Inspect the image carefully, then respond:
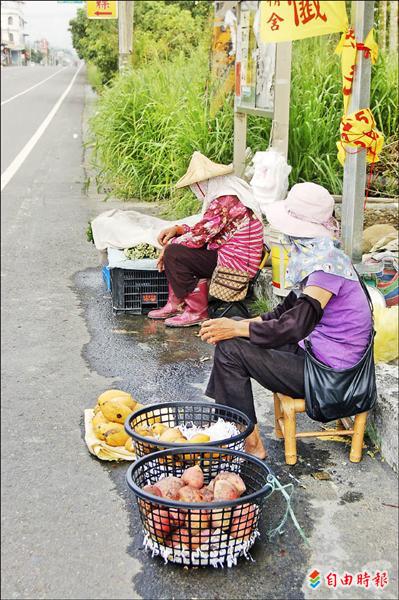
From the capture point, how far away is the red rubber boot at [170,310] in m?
5.79

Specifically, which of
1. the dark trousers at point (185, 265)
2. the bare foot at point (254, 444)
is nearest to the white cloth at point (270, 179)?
the dark trousers at point (185, 265)

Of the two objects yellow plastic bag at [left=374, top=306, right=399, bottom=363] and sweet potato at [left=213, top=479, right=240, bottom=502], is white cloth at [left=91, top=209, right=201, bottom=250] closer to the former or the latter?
yellow plastic bag at [left=374, top=306, right=399, bottom=363]

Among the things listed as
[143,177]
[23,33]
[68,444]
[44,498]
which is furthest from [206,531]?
[23,33]

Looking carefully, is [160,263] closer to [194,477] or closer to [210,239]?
[210,239]

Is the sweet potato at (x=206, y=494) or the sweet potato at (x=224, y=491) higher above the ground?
the sweet potato at (x=224, y=491)

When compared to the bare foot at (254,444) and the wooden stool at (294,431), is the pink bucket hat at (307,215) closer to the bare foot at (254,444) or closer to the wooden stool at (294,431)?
the wooden stool at (294,431)

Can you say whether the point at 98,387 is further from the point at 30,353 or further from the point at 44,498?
the point at 44,498

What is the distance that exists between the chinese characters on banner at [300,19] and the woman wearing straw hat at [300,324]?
1.41 meters

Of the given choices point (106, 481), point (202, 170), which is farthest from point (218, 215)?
point (106, 481)

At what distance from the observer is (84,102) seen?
29344 mm

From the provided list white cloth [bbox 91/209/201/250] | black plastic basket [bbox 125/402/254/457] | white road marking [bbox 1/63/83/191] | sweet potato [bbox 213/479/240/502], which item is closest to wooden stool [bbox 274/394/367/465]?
black plastic basket [bbox 125/402/254/457]

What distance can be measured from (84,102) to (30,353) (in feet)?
84.3

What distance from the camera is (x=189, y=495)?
9.40 ft

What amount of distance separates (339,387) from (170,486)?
0.96 metres
